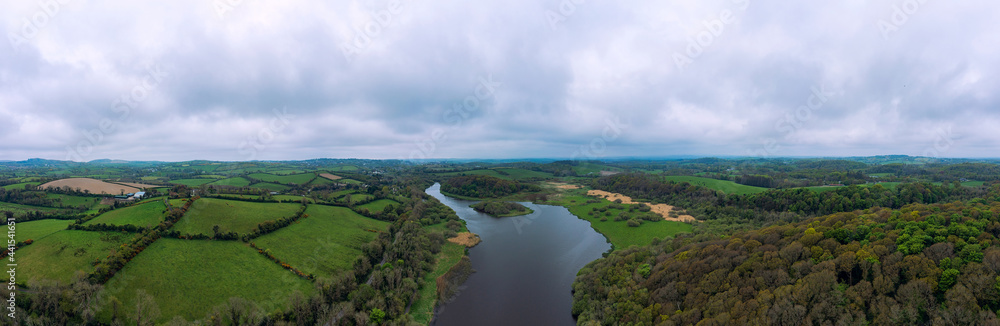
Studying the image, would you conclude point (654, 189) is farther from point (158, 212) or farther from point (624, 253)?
point (158, 212)

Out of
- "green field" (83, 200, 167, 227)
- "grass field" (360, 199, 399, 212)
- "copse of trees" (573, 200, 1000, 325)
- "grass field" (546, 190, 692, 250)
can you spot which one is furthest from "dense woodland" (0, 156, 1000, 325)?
"grass field" (360, 199, 399, 212)

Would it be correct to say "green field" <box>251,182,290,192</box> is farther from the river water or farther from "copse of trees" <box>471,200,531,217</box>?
the river water

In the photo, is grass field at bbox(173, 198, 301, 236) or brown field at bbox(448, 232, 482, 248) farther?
brown field at bbox(448, 232, 482, 248)

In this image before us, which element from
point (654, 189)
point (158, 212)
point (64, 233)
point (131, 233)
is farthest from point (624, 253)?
point (654, 189)

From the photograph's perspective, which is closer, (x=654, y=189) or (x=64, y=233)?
(x=64, y=233)

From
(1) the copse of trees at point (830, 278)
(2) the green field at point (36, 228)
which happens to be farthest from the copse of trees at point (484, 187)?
(2) the green field at point (36, 228)

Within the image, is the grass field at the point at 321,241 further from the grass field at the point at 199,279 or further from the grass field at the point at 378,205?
the grass field at the point at 378,205
